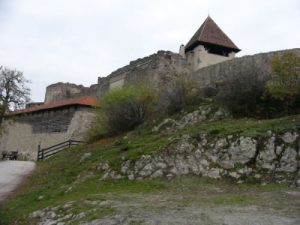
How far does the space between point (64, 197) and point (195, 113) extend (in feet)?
27.8

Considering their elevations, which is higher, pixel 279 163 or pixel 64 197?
pixel 279 163

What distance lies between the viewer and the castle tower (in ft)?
106

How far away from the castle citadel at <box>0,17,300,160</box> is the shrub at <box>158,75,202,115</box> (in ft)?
9.16

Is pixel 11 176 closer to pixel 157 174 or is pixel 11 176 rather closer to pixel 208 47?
pixel 157 174

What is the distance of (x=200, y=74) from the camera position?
26609mm

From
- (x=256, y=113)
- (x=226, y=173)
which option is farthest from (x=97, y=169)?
(x=256, y=113)

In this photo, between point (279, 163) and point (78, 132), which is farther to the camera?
point (78, 132)

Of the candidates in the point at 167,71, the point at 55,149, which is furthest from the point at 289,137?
the point at 55,149

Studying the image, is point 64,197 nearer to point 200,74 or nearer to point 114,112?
point 114,112

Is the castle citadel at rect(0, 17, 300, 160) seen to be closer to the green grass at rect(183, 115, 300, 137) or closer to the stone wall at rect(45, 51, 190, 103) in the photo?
the stone wall at rect(45, 51, 190, 103)

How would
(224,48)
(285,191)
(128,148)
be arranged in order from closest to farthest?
1. (285,191)
2. (128,148)
3. (224,48)

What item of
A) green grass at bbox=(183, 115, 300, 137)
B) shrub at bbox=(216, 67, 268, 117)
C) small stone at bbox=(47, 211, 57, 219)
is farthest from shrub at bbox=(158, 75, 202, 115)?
small stone at bbox=(47, 211, 57, 219)

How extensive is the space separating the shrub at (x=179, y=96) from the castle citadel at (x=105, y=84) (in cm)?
→ 279

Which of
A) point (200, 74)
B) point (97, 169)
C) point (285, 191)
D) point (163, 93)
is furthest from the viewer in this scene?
point (200, 74)
